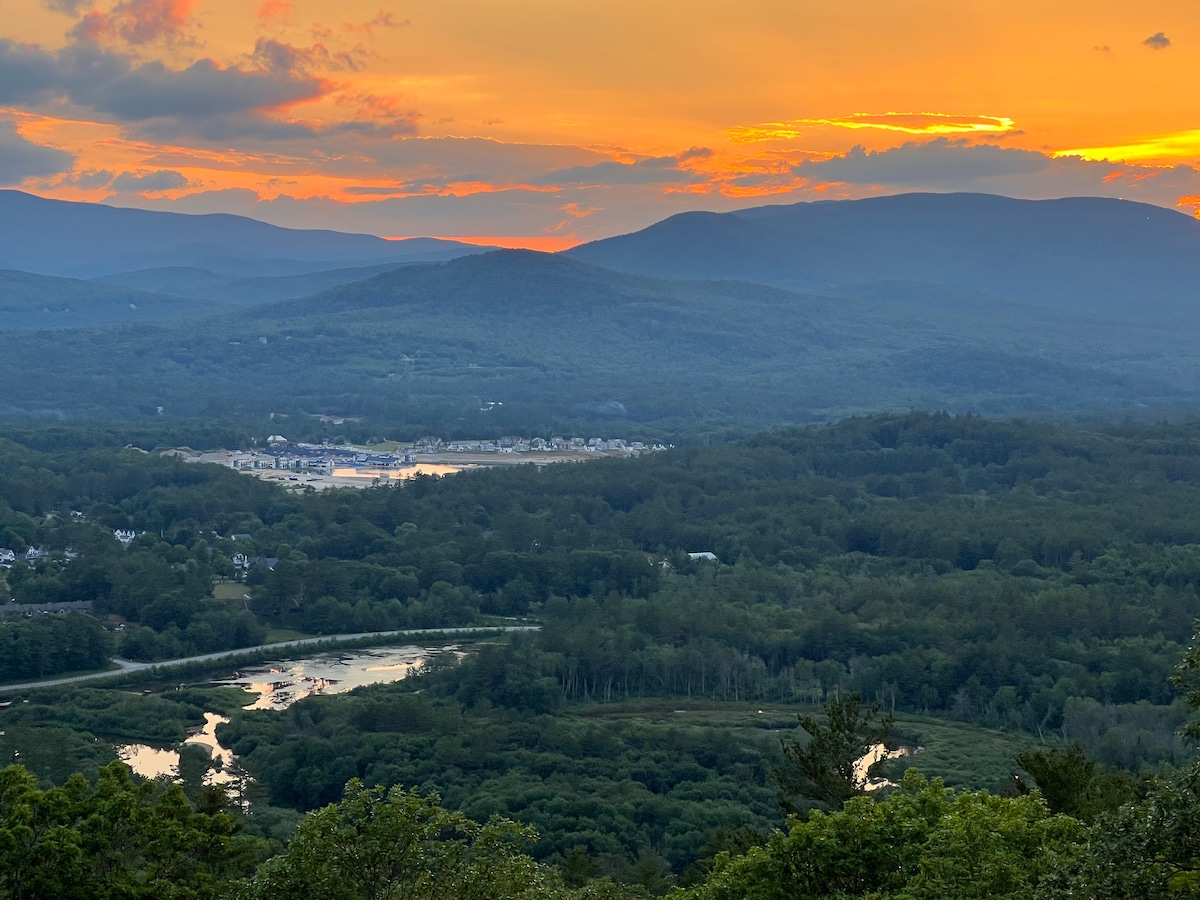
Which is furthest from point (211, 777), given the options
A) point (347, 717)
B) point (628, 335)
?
point (628, 335)

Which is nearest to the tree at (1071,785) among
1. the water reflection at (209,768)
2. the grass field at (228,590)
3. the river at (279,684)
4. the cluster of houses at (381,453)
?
the water reflection at (209,768)

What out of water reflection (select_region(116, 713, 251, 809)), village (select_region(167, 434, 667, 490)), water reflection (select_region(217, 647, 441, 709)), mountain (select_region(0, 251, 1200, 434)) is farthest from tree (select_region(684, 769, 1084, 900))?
mountain (select_region(0, 251, 1200, 434))

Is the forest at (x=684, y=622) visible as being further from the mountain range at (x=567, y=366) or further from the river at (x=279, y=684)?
the mountain range at (x=567, y=366)

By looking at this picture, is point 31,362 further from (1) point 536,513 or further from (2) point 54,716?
(2) point 54,716

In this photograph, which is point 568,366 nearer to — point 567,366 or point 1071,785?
point 567,366

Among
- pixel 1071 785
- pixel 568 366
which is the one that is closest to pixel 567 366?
pixel 568 366

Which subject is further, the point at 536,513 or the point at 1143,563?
the point at 536,513

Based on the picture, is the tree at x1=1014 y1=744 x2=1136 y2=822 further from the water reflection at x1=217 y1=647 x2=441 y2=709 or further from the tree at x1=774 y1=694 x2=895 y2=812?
the water reflection at x1=217 y1=647 x2=441 y2=709
